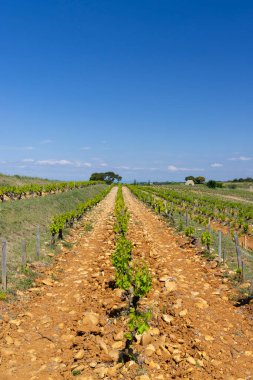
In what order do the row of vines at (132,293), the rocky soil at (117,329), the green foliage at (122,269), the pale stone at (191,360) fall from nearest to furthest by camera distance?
the rocky soil at (117,329), the pale stone at (191,360), the row of vines at (132,293), the green foliage at (122,269)

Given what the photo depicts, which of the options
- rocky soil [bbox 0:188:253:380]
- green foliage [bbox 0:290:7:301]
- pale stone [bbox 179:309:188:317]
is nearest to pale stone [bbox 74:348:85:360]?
rocky soil [bbox 0:188:253:380]

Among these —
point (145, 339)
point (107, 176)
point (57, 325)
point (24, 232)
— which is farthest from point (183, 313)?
point (107, 176)

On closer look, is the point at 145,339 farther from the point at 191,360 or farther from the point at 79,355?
the point at 79,355

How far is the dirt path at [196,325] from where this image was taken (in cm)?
713

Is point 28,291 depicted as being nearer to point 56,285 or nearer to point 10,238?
point 56,285

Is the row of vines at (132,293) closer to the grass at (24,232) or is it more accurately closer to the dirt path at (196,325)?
the dirt path at (196,325)

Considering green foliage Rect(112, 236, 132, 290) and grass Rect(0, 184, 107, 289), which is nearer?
green foliage Rect(112, 236, 132, 290)

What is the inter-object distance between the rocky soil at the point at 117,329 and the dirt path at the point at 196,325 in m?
0.03

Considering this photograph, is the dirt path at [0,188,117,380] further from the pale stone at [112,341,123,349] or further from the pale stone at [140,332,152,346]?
the pale stone at [140,332,152,346]

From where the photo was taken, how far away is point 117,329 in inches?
342

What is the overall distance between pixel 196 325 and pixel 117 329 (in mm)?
2223

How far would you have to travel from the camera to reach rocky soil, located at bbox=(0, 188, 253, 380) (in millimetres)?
7039

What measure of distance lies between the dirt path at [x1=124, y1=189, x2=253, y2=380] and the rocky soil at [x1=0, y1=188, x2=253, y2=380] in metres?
0.03

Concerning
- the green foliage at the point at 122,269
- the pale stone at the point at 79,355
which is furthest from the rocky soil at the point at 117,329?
the green foliage at the point at 122,269
